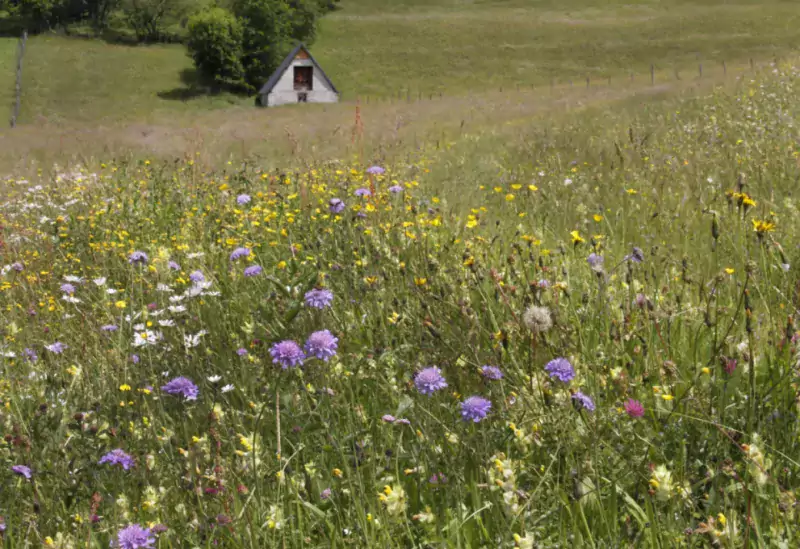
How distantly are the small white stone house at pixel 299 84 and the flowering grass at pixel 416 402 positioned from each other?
50.6 metres

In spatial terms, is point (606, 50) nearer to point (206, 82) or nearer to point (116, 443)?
point (206, 82)

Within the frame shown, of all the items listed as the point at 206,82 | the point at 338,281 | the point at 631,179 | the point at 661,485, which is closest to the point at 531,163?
the point at 631,179

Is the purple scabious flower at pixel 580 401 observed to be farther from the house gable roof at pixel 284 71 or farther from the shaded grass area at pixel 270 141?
the house gable roof at pixel 284 71

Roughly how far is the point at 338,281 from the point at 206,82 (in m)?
57.7

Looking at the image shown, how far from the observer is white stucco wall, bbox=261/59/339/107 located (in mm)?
53281

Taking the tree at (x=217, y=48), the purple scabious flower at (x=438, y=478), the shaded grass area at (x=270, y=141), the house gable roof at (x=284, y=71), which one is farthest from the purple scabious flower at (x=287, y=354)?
the tree at (x=217, y=48)

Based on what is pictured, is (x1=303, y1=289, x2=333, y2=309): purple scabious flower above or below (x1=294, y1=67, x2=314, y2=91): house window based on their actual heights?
below

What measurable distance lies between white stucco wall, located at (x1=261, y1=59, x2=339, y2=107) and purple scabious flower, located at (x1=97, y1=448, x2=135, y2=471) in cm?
5294

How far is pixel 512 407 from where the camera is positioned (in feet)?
7.37

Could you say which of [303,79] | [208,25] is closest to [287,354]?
[303,79]

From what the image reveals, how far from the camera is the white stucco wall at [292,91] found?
53.3 m

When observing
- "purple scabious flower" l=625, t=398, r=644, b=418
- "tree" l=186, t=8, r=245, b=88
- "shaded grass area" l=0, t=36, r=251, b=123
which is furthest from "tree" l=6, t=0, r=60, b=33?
"purple scabious flower" l=625, t=398, r=644, b=418

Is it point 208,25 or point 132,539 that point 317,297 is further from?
point 208,25

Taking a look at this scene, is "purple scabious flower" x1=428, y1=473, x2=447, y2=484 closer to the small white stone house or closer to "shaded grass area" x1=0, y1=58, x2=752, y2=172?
"shaded grass area" x1=0, y1=58, x2=752, y2=172
